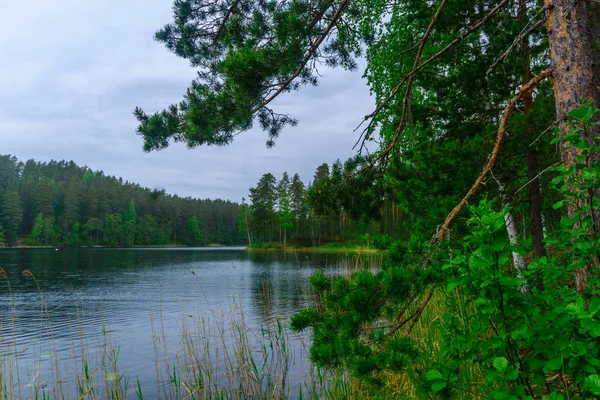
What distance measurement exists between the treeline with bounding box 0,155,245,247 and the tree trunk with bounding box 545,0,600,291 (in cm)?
8765

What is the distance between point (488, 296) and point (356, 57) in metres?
5.02

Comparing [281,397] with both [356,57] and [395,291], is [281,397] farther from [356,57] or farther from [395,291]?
[356,57]

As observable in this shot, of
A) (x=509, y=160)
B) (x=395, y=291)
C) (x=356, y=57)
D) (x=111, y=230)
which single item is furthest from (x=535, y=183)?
(x=111, y=230)

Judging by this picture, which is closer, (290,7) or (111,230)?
(290,7)

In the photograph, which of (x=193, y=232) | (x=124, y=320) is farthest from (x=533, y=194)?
(x=193, y=232)

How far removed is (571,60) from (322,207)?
8.68 feet

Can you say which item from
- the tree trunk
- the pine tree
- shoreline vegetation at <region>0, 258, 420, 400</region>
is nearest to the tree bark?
shoreline vegetation at <region>0, 258, 420, 400</region>

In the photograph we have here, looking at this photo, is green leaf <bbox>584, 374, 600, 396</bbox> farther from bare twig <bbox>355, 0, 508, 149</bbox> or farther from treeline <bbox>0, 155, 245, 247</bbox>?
treeline <bbox>0, 155, 245, 247</bbox>

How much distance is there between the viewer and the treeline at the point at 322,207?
191 inches

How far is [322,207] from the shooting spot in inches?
193

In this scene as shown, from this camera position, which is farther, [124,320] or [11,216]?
[11,216]

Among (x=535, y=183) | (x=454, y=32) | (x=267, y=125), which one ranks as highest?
(x=454, y=32)

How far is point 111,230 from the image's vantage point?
9394 centimetres

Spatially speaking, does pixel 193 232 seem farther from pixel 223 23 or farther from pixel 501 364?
pixel 501 364
